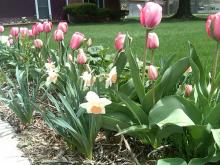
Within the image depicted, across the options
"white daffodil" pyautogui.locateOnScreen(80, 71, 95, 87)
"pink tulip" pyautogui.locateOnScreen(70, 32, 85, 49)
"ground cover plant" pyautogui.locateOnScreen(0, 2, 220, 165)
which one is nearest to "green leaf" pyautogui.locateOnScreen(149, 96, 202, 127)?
"ground cover plant" pyautogui.locateOnScreen(0, 2, 220, 165)

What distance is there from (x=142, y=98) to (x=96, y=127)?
0.32 m

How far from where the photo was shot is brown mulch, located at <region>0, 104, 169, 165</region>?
9.21 feet

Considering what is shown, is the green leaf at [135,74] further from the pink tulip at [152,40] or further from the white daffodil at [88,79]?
the white daffodil at [88,79]

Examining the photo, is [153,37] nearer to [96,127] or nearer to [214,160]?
[96,127]

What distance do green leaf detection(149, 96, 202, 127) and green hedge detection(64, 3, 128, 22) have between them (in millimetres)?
22870

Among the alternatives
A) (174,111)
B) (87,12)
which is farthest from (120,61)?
(87,12)

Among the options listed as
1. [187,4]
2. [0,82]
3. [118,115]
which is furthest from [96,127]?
[187,4]

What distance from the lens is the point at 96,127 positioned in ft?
9.03

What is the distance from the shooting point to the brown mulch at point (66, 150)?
2.81 m

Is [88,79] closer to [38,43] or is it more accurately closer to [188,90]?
[188,90]

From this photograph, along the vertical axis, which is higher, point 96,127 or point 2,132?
point 96,127

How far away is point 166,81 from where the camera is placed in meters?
2.75

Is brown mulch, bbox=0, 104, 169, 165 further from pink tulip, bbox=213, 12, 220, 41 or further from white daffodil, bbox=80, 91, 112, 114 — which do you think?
pink tulip, bbox=213, 12, 220, 41

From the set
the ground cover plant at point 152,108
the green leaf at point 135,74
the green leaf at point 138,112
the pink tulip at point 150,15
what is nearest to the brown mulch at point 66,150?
the ground cover plant at point 152,108
